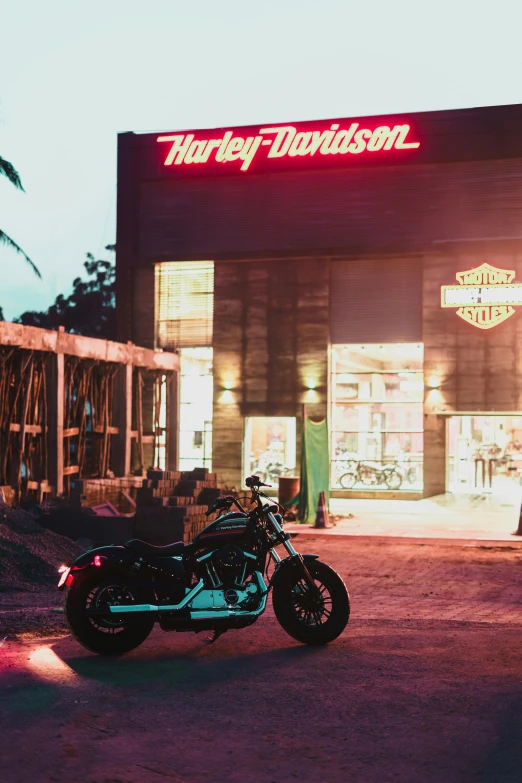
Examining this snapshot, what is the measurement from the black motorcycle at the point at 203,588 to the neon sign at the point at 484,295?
23170 millimetres

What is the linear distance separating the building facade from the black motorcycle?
23108mm

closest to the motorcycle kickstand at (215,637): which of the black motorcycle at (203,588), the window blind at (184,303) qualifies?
the black motorcycle at (203,588)

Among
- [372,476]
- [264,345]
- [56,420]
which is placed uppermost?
[264,345]

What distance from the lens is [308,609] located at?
905cm

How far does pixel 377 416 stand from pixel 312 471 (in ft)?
34.8

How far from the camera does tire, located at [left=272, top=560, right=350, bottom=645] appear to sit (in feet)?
29.5

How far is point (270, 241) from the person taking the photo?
110 feet

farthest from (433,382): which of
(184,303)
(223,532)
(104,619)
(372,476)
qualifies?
(104,619)

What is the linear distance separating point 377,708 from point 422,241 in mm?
26371

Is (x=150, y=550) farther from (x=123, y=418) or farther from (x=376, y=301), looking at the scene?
(x=376, y=301)

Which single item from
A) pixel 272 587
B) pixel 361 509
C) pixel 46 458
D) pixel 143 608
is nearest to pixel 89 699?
pixel 143 608

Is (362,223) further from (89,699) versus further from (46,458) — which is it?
(89,699)

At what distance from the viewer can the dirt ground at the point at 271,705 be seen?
5719 mm

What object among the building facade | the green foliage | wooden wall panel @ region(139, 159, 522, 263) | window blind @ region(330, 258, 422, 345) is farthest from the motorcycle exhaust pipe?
the green foliage
